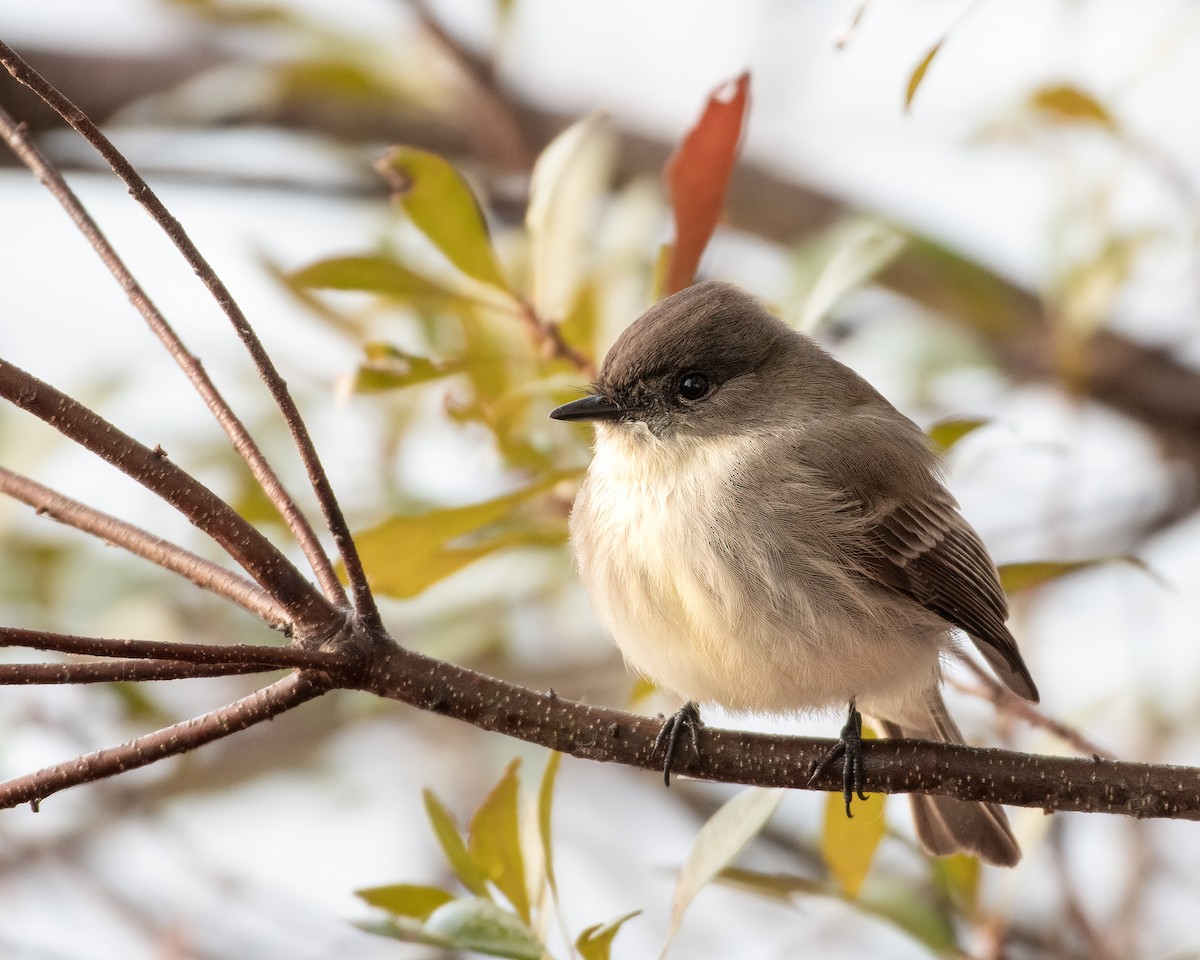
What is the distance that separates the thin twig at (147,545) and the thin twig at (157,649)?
0.66 feet

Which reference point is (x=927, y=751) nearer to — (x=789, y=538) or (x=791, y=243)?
(x=789, y=538)

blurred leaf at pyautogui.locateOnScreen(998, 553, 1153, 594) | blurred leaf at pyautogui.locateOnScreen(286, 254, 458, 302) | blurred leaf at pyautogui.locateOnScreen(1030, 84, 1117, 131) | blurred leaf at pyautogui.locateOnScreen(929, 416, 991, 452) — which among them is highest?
blurred leaf at pyautogui.locateOnScreen(1030, 84, 1117, 131)

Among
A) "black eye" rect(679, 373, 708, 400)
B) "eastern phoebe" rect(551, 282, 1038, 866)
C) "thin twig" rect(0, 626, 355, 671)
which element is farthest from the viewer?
"black eye" rect(679, 373, 708, 400)

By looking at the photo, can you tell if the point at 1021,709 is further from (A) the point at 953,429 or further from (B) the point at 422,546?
(B) the point at 422,546

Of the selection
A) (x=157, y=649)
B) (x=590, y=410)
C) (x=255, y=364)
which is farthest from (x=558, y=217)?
(x=157, y=649)

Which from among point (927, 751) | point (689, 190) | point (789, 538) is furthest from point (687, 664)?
point (689, 190)

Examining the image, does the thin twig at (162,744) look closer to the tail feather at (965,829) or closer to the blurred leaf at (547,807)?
the blurred leaf at (547,807)

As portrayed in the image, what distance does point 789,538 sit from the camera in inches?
95.0

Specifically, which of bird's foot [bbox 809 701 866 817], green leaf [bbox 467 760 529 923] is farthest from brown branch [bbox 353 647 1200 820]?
green leaf [bbox 467 760 529 923]

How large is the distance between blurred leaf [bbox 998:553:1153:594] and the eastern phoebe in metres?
0.11

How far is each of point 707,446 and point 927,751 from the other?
82 cm

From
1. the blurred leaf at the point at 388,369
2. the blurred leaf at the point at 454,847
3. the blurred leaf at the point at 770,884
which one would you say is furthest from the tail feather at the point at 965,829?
the blurred leaf at the point at 388,369

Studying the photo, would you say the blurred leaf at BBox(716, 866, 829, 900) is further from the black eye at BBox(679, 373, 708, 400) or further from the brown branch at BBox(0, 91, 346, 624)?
the brown branch at BBox(0, 91, 346, 624)

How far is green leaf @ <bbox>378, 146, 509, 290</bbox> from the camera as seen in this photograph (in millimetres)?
2375
